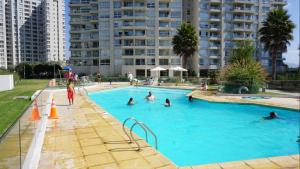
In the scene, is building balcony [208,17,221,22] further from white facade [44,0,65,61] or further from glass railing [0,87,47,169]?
glass railing [0,87,47,169]

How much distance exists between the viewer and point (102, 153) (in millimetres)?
5879

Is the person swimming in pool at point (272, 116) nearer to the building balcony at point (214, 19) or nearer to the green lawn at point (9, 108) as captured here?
the green lawn at point (9, 108)

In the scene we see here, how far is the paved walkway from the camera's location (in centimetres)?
523

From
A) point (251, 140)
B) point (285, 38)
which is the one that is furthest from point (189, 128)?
point (285, 38)

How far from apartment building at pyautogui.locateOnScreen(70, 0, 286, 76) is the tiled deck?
52432mm

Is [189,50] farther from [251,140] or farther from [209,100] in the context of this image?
[251,140]

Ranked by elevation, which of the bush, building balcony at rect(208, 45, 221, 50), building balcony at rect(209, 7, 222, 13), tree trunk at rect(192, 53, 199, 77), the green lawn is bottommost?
the green lawn

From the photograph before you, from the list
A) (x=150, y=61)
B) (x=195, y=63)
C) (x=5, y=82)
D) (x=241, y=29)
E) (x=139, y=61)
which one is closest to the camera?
(x=5, y=82)

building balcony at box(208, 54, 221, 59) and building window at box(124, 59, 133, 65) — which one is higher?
building balcony at box(208, 54, 221, 59)

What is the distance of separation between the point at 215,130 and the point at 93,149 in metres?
8.02

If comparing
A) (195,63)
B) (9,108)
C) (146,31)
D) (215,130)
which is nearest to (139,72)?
Answer: (146,31)

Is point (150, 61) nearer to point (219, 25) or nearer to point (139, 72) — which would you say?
point (139, 72)

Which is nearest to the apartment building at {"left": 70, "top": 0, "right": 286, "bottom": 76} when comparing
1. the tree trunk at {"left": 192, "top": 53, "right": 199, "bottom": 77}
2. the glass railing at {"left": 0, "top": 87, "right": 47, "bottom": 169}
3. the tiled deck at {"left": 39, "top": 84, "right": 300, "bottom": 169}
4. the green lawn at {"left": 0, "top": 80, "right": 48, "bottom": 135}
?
the tree trunk at {"left": 192, "top": 53, "right": 199, "bottom": 77}

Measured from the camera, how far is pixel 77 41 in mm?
65875
